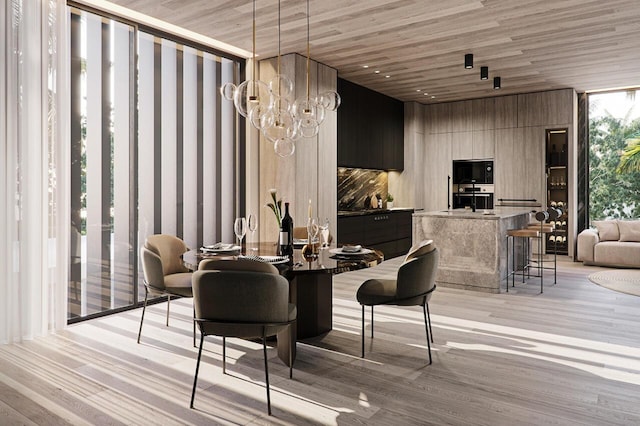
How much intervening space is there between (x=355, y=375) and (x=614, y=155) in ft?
22.9

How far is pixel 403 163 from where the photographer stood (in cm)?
872

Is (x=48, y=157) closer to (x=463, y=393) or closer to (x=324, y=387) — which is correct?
(x=324, y=387)

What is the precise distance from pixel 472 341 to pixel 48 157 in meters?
3.59

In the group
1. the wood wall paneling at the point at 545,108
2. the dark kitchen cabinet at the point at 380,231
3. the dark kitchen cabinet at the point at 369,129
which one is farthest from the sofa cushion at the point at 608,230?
the dark kitchen cabinet at the point at 369,129

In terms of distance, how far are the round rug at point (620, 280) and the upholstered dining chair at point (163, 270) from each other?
4.77 metres

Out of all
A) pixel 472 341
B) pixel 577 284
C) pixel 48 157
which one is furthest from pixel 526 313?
pixel 48 157

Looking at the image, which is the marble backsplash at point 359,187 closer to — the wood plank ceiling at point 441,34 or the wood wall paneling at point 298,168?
the wood wall paneling at point 298,168

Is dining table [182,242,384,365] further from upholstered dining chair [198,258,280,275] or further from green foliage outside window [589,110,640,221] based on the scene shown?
green foliage outside window [589,110,640,221]

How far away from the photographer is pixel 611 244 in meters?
7.14

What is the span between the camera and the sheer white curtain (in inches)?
142

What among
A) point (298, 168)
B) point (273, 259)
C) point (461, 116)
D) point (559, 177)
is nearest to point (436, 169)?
point (461, 116)

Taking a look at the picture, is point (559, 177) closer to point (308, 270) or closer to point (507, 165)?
point (507, 165)

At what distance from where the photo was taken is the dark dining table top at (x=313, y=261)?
9.18ft

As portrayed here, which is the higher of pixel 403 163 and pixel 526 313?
pixel 403 163
